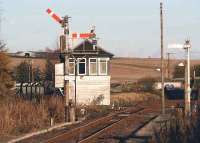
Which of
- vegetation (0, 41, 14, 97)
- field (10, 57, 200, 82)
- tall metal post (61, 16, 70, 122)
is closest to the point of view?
tall metal post (61, 16, 70, 122)

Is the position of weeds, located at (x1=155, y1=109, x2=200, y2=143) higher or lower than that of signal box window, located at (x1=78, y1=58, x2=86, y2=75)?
lower

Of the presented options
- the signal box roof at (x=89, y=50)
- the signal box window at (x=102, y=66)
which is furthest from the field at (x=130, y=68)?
the signal box window at (x=102, y=66)

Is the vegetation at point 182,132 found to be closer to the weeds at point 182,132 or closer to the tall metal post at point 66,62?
the weeds at point 182,132

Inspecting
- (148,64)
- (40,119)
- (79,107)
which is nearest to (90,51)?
(79,107)

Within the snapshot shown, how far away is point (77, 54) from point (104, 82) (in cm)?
398

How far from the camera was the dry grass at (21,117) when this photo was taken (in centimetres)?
2522

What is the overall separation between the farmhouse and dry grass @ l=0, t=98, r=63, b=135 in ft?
67.5

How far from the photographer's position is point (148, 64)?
441 ft

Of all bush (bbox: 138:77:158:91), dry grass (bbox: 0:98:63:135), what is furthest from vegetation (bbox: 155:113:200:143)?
bush (bbox: 138:77:158:91)

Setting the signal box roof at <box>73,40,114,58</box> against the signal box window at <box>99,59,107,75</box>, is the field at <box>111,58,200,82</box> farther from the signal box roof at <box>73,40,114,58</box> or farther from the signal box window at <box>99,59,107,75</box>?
the signal box window at <box>99,59,107,75</box>

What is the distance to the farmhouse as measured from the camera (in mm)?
53906

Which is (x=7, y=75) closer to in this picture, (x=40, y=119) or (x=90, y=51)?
(x=90, y=51)

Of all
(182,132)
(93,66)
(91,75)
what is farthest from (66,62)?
(93,66)

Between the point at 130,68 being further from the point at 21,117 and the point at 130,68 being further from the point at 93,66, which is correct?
the point at 21,117
